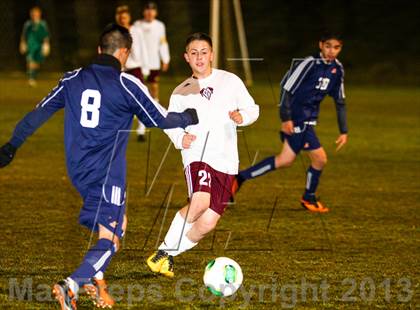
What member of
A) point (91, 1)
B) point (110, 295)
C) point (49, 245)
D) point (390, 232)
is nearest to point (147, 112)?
point (110, 295)

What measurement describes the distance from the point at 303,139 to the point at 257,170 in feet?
1.95

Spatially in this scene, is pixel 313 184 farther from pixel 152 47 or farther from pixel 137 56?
pixel 152 47

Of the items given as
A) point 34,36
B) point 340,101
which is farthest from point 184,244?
point 34,36

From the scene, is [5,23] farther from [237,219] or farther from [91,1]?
[237,219]

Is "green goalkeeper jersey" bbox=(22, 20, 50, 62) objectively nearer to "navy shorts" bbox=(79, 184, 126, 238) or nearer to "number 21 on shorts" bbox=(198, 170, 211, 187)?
"number 21 on shorts" bbox=(198, 170, 211, 187)

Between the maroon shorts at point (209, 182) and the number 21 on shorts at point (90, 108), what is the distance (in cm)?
122

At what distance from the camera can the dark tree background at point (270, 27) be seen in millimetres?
33188

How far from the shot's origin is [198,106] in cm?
652

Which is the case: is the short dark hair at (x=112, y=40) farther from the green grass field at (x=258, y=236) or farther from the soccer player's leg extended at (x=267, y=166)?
the soccer player's leg extended at (x=267, y=166)

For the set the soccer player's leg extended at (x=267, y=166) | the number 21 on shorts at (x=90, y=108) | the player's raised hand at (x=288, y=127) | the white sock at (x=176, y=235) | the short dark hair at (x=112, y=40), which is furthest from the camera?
the soccer player's leg extended at (x=267, y=166)

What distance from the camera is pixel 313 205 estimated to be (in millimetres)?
9578

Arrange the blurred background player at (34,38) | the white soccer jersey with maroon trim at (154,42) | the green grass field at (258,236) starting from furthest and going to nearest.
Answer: the blurred background player at (34,38), the white soccer jersey with maroon trim at (154,42), the green grass field at (258,236)

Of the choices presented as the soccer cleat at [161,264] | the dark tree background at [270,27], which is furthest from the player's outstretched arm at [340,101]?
the dark tree background at [270,27]

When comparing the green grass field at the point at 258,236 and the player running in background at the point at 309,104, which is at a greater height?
the player running in background at the point at 309,104
